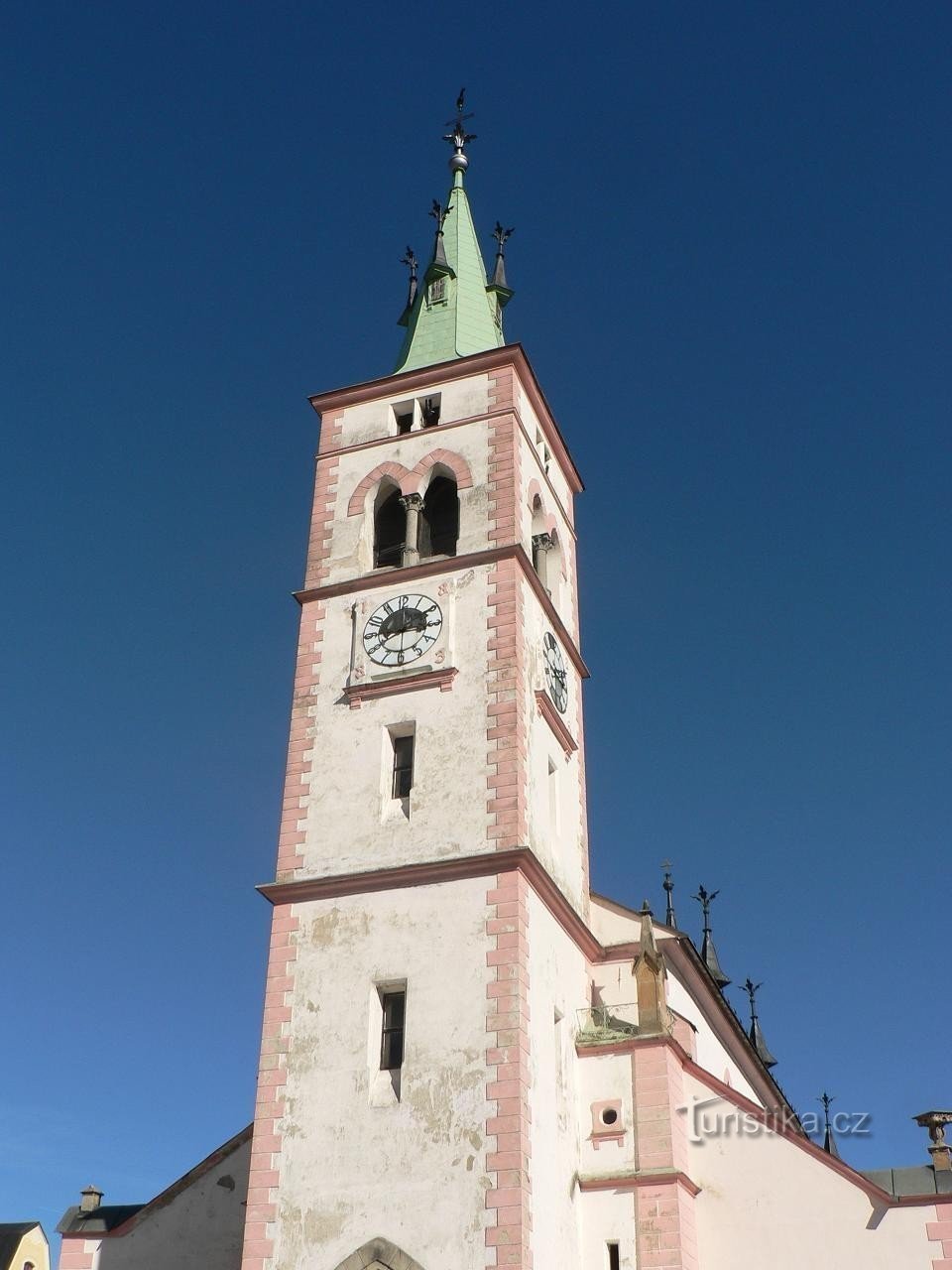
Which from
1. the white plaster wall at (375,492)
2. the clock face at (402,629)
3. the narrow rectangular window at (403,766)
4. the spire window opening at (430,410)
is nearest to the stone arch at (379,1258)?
the narrow rectangular window at (403,766)

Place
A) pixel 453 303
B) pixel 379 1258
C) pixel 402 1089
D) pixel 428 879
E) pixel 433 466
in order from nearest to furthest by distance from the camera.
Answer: pixel 379 1258 < pixel 402 1089 < pixel 428 879 < pixel 433 466 < pixel 453 303

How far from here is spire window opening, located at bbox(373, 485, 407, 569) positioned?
28500 millimetres

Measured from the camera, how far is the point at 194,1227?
79.2 ft

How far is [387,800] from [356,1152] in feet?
18.9

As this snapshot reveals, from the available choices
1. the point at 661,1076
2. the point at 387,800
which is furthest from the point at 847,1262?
the point at 387,800

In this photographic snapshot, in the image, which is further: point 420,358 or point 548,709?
point 420,358

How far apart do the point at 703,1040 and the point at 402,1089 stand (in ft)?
39.5

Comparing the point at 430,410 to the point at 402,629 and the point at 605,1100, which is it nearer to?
the point at 402,629

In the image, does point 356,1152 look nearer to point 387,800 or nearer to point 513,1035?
point 513,1035

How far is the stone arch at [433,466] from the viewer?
28.4m

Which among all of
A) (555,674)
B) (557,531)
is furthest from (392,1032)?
(557,531)

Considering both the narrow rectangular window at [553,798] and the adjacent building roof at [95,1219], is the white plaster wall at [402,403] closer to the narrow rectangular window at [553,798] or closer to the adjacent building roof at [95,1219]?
the narrow rectangular window at [553,798]

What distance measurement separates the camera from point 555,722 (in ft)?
87.1

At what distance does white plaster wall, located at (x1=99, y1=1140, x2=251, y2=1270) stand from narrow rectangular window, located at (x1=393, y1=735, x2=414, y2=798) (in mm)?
6491
